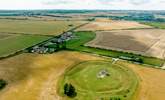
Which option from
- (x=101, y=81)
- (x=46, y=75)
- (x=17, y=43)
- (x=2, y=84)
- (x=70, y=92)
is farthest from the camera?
(x=17, y=43)

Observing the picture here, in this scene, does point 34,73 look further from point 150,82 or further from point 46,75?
point 150,82

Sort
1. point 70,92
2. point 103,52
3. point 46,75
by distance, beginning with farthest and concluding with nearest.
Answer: point 103,52, point 46,75, point 70,92

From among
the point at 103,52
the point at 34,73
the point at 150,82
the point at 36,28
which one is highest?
the point at 36,28

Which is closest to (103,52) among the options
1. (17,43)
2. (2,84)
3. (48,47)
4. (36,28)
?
(48,47)

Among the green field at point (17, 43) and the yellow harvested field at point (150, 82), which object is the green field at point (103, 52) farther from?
the green field at point (17, 43)

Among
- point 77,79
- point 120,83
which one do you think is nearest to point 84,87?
point 77,79

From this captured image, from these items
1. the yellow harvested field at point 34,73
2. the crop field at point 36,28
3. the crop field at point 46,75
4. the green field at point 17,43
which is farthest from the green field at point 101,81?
the crop field at point 36,28
